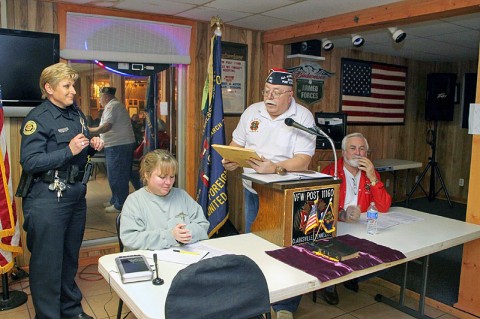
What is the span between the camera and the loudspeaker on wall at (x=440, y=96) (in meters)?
6.76

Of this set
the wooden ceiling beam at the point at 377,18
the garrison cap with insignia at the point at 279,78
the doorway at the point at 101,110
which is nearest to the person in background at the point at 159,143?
the doorway at the point at 101,110

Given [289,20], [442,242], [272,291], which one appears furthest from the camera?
[289,20]

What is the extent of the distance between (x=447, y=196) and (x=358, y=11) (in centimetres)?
406

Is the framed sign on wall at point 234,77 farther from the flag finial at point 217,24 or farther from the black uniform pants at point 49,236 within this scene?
the black uniform pants at point 49,236

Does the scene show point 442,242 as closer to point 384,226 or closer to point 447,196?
point 384,226

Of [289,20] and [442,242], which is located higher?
[289,20]

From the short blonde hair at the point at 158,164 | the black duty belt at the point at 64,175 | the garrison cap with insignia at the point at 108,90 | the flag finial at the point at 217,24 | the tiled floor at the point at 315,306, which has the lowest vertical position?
the tiled floor at the point at 315,306

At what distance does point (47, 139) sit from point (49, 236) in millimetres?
565

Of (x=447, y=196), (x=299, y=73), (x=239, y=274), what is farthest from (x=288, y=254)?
(x=447, y=196)

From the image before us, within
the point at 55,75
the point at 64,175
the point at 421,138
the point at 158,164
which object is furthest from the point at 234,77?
the point at 421,138

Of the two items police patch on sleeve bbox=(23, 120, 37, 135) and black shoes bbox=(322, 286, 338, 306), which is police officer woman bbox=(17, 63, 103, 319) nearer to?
police patch on sleeve bbox=(23, 120, 37, 135)

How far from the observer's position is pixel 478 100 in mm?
2977

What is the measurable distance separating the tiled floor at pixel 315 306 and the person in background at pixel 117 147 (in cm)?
110

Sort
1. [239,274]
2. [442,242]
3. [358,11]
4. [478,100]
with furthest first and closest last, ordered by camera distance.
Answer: [358,11] < [478,100] < [442,242] < [239,274]
